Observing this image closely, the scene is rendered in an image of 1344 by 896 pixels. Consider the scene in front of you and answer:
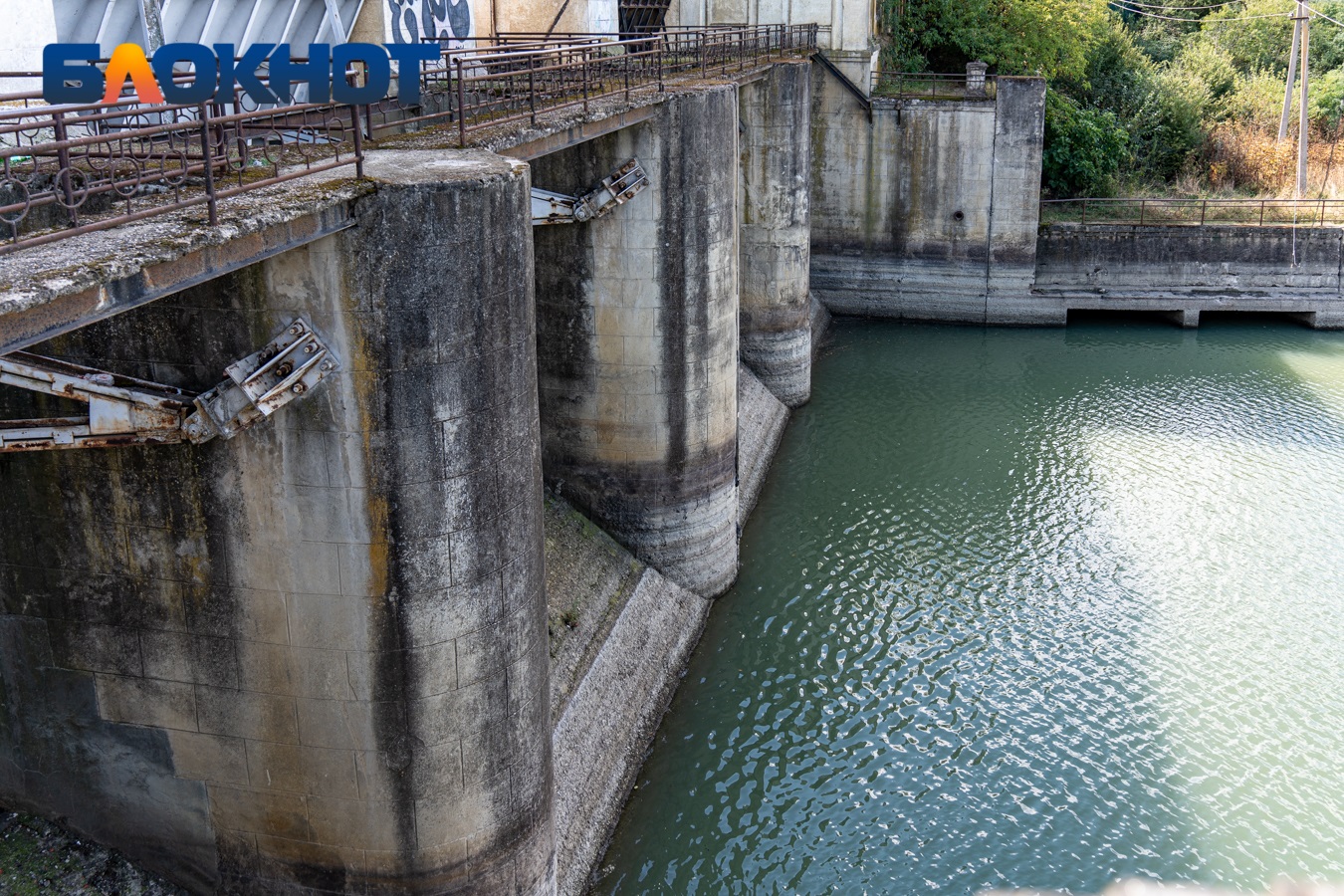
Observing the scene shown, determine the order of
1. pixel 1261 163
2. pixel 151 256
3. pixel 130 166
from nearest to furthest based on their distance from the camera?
pixel 151 256
pixel 130 166
pixel 1261 163

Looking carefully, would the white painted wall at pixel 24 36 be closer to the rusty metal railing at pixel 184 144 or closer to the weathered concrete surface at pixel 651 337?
the rusty metal railing at pixel 184 144

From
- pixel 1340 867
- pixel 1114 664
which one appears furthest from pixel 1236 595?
pixel 1340 867

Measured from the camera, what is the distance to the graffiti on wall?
60.2 ft

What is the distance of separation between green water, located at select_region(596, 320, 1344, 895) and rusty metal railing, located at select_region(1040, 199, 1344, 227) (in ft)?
Answer: 28.0

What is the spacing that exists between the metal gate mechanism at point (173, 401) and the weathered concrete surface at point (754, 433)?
1309 centimetres

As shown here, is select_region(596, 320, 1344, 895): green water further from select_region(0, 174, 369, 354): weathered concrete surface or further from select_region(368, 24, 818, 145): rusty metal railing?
select_region(0, 174, 369, 354): weathered concrete surface

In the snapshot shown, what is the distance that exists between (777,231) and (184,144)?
1847 cm

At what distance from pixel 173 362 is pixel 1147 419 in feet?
72.1

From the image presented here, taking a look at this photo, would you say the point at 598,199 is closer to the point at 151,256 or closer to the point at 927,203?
the point at 151,256

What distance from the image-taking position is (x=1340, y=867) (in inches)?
505

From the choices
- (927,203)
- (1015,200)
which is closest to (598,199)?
(927,203)

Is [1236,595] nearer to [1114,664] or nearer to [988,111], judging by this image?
[1114,664]

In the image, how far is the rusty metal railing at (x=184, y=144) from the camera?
6809 millimetres

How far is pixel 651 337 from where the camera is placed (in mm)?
17094
